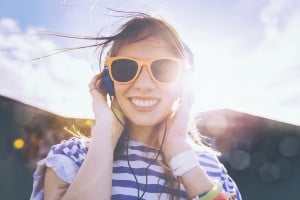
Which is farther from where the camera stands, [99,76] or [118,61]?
[99,76]

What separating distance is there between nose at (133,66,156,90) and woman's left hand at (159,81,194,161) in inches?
9.7

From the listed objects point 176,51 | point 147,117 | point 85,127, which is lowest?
point 85,127

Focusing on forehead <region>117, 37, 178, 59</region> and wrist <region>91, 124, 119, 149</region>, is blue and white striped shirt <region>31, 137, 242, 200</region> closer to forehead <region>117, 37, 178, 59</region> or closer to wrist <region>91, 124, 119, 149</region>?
wrist <region>91, 124, 119, 149</region>

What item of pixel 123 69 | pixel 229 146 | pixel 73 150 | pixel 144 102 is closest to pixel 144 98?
pixel 144 102

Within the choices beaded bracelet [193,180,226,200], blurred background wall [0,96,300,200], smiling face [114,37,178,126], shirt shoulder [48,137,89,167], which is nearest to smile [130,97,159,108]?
smiling face [114,37,178,126]

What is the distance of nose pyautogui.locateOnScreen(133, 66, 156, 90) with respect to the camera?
184cm

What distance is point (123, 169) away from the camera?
1.78 meters

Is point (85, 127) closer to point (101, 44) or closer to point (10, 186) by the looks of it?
point (10, 186)

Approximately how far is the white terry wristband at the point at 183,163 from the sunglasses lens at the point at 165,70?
0.40 meters

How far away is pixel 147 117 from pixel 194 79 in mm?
523

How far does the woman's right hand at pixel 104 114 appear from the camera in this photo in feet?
5.79

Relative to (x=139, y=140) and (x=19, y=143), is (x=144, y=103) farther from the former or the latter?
(x=19, y=143)

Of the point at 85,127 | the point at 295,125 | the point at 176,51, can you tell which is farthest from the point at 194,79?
the point at 85,127

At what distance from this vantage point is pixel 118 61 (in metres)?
1.87
